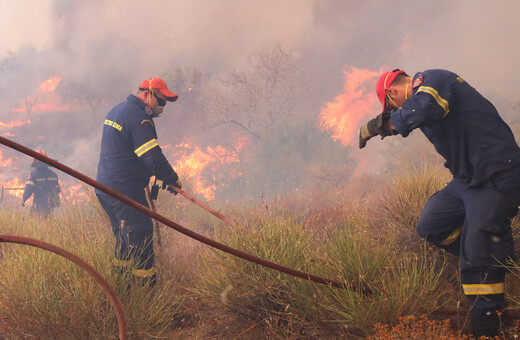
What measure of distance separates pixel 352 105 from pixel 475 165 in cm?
2766

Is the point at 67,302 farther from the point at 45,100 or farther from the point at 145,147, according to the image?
the point at 45,100

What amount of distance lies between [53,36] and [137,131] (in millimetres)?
49761

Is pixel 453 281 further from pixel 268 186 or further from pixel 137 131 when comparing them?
pixel 268 186

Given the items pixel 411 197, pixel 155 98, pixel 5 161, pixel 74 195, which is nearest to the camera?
pixel 411 197

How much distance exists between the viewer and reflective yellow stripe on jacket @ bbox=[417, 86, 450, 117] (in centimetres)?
245

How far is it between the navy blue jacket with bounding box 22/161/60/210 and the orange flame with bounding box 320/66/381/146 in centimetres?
1565

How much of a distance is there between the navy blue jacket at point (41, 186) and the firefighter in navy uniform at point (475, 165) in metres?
9.59

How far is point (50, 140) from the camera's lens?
32.6 m

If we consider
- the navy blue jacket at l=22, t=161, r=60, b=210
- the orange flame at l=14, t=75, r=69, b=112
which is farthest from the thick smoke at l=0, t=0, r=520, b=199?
the navy blue jacket at l=22, t=161, r=60, b=210

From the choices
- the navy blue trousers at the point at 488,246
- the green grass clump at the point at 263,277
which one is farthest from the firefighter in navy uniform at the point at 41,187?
the navy blue trousers at the point at 488,246

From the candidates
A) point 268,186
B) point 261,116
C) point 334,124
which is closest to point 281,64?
point 261,116

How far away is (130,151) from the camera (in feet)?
13.3

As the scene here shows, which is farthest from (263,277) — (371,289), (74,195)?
(74,195)

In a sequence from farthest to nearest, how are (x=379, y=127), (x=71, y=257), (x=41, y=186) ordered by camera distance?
1. (x=41, y=186)
2. (x=379, y=127)
3. (x=71, y=257)
